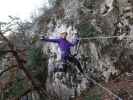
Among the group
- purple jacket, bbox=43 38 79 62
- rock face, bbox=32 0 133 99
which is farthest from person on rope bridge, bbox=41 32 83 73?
rock face, bbox=32 0 133 99

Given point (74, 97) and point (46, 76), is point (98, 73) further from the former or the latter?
point (46, 76)

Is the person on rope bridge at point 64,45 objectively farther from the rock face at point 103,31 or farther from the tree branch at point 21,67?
the rock face at point 103,31

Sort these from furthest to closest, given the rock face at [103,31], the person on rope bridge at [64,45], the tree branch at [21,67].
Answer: the rock face at [103,31], the tree branch at [21,67], the person on rope bridge at [64,45]

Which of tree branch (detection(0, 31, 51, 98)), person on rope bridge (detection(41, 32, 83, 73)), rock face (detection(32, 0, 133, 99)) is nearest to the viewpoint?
person on rope bridge (detection(41, 32, 83, 73))

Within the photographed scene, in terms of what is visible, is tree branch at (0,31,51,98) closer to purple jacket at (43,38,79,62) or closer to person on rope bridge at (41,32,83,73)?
person on rope bridge at (41,32,83,73)

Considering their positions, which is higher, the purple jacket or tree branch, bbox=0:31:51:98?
the purple jacket

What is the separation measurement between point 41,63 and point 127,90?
5.85 metres

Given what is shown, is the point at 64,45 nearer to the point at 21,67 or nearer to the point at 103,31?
the point at 21,67

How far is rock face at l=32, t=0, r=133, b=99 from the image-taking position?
1507 centimetres

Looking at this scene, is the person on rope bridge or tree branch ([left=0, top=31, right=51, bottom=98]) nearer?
the person on rope bridge

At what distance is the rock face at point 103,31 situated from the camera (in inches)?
593

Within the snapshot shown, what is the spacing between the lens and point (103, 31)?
15.4 meters

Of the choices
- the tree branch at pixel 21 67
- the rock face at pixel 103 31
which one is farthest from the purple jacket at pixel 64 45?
the rock face at pixel 103 31

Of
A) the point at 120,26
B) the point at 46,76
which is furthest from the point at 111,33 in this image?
the point at 46,76
